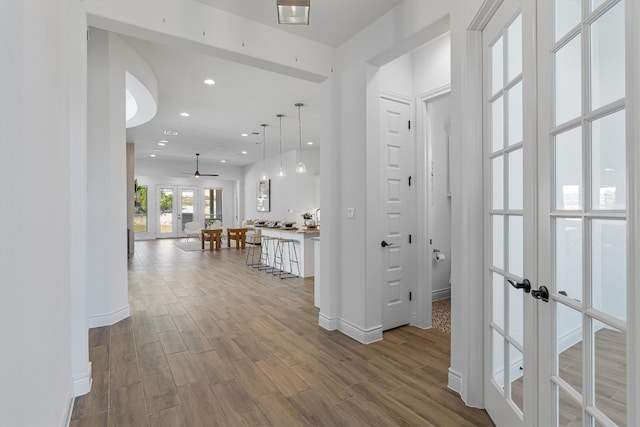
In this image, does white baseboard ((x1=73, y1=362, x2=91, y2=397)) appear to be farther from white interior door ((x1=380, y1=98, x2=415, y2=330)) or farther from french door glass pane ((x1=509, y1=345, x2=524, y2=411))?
french door glass pane ((x1=509, y1=345, x2=524, y2=411))

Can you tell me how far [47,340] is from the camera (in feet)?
4.64

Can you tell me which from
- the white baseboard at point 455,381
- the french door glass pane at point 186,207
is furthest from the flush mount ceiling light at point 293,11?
the french door glass pane at point 186,207

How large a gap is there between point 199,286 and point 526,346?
480 cm

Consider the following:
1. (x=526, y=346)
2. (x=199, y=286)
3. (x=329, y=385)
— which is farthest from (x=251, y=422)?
(x=199, y=286)

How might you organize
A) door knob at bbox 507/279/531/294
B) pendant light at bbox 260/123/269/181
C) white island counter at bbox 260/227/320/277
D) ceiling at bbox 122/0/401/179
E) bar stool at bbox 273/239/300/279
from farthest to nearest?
pendant light at bbox 260/123/269/181 → bar stool at bbox 273/239/300/279 → white island counter at bbox 260/227/320/277 → ceiling at bbox 122/0/401/179 → door knob at bbox 507/279/531/294

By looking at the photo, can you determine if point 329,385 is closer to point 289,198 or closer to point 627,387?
point 627,387

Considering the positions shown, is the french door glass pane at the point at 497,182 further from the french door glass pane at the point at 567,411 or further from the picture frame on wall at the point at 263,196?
the picture frame on wall at the point at 263,196

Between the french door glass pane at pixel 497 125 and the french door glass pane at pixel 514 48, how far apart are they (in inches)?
6.8

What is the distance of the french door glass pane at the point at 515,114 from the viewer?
5.28 feet

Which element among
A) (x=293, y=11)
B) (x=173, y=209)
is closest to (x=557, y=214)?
(x=293, y=11)

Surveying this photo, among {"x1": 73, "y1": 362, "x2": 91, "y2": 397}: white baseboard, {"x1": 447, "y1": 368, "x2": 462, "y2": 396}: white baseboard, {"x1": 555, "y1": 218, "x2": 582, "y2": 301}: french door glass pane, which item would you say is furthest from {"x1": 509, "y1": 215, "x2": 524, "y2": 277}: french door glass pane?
{"x1": 73, "y1": 362, "x2": 91, "y2": 397}: white baseboard

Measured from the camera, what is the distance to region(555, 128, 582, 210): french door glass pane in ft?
3.90

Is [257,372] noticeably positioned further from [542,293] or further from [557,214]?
[557,214]

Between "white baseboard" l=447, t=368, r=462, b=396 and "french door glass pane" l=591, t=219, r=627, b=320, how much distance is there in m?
1.34
